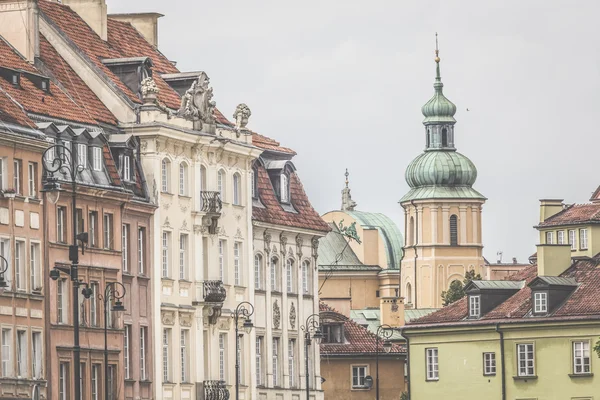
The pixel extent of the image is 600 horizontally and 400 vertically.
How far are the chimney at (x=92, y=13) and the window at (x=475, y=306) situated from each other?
24.2 m

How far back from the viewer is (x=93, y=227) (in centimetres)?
8731

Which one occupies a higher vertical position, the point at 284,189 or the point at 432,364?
the point at 284,189

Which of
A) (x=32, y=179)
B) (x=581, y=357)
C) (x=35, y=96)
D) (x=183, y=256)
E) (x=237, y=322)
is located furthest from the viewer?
(x=581, y=357)

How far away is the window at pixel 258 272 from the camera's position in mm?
102500

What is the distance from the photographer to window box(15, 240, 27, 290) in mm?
81562

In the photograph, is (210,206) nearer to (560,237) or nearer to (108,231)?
(108,231)

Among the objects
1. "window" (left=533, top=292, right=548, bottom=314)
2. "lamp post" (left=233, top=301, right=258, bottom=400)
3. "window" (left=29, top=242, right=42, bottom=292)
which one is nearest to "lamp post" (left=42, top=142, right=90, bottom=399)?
"window" (left=29, top=242, right=42, bottom=292)

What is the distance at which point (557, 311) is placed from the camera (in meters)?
110

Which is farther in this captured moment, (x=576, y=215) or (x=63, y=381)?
(x=576, y=215)

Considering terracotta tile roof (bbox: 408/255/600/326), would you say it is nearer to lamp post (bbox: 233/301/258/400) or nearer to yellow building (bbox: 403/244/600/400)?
yellow building (bbox: 403/244/600/400)

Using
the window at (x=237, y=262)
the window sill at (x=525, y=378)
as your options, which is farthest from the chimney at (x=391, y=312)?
the window at (x=237, y=262)

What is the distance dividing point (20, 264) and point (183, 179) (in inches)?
588

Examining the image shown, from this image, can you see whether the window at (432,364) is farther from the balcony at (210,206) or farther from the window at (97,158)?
the window at (97,158)

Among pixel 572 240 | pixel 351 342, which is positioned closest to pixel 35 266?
pixel 572 240
